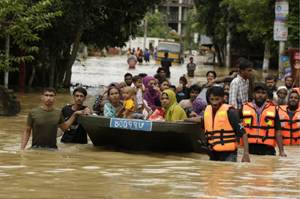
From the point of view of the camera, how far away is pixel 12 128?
17641mm

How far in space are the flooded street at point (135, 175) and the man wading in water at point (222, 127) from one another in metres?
0.23

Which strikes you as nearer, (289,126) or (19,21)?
A: (289,126)

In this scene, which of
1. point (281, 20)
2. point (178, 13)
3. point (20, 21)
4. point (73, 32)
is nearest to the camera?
point (20, 21)

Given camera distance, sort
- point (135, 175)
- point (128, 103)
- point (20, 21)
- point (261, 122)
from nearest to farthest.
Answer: point (135, 175)
point (261, 122)
point (128, 103)
point (20, 21)

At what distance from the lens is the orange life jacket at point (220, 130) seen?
1062 cm

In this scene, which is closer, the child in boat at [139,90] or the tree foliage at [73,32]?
the child in boat at [139,90]

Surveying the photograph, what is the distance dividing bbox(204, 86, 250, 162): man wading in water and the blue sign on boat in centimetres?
177

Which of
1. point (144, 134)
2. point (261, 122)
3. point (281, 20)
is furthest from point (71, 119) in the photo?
point (281, 20)

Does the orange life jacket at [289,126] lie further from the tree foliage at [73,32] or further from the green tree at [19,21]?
the tree foliage at [73,32]

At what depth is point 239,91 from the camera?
44.3 feet

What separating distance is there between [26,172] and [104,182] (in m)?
1.27

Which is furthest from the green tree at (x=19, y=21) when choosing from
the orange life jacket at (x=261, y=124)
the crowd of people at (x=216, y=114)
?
the orange life jacket at (x=261, y=124)

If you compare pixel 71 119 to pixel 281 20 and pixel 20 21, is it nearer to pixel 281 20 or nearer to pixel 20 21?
pixel 20 21

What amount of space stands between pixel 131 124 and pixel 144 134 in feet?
1.03
